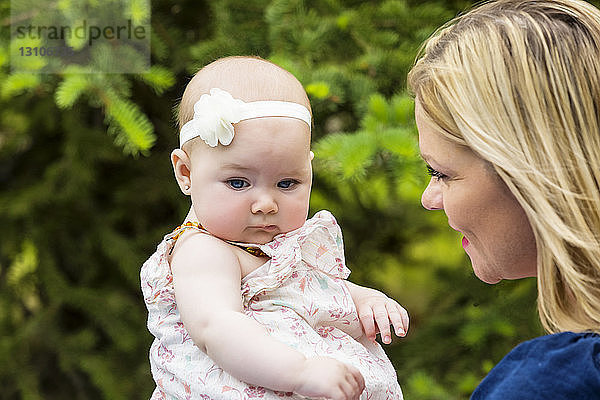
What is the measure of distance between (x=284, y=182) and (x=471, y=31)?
15.8 inches

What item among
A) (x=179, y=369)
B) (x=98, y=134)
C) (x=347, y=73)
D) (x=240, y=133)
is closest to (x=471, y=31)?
(x=240, y=133)

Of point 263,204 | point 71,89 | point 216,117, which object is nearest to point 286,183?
point 263,204

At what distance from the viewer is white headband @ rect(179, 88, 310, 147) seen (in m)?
1.18

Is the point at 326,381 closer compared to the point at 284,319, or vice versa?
the point at 326,381

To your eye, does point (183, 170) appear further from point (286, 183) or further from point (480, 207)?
point (480, 207)

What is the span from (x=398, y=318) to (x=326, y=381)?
27 centimetres

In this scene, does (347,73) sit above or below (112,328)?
above

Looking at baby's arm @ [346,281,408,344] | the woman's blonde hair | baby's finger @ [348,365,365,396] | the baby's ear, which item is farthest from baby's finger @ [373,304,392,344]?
the baby's ear

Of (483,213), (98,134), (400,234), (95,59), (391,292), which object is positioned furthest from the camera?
(391,292)

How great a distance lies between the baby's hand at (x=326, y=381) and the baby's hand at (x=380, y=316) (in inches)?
7.4

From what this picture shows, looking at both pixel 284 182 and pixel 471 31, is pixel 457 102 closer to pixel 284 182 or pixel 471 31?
pixel 471 31

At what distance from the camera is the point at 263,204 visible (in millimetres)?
1214

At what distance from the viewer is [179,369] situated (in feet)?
3.96

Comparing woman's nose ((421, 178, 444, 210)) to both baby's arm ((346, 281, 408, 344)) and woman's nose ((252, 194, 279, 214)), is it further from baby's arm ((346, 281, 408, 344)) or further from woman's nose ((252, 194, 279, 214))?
woman's nose ((252, 194, 279, 214))
